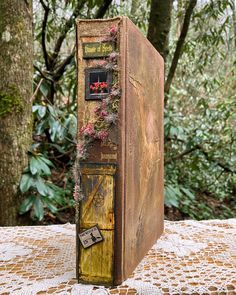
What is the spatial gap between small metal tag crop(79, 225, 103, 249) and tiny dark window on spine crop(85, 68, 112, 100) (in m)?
0.20

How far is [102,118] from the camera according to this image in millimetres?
603

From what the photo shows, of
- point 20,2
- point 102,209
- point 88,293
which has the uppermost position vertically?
point 20,2

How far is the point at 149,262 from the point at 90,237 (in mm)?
166

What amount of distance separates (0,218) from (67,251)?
0.50 metres

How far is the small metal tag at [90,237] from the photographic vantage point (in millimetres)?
603

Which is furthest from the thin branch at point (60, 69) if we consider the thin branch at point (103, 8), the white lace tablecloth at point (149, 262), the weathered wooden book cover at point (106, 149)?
the weathered wooden book cover at point (106, 149)

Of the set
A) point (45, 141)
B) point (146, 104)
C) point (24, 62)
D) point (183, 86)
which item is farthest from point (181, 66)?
point (146, 104)

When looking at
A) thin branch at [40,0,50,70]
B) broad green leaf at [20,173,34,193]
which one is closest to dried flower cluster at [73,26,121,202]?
broad green leaf at [20,173,34,193]

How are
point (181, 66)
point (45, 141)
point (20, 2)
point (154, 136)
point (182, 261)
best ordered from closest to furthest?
point (182, 261), point (154, 136), point (20, 2), point (45, 141), point (181, 66)

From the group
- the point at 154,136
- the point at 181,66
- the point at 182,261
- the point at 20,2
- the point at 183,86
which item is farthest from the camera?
the point at 183,86

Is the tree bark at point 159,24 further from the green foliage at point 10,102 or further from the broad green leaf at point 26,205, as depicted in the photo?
the broad green leaf at point 26,205

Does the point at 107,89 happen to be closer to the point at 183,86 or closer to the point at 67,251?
the point at 67,251

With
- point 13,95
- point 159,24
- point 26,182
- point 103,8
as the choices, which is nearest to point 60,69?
point 103,8

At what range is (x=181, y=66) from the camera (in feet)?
8.20
